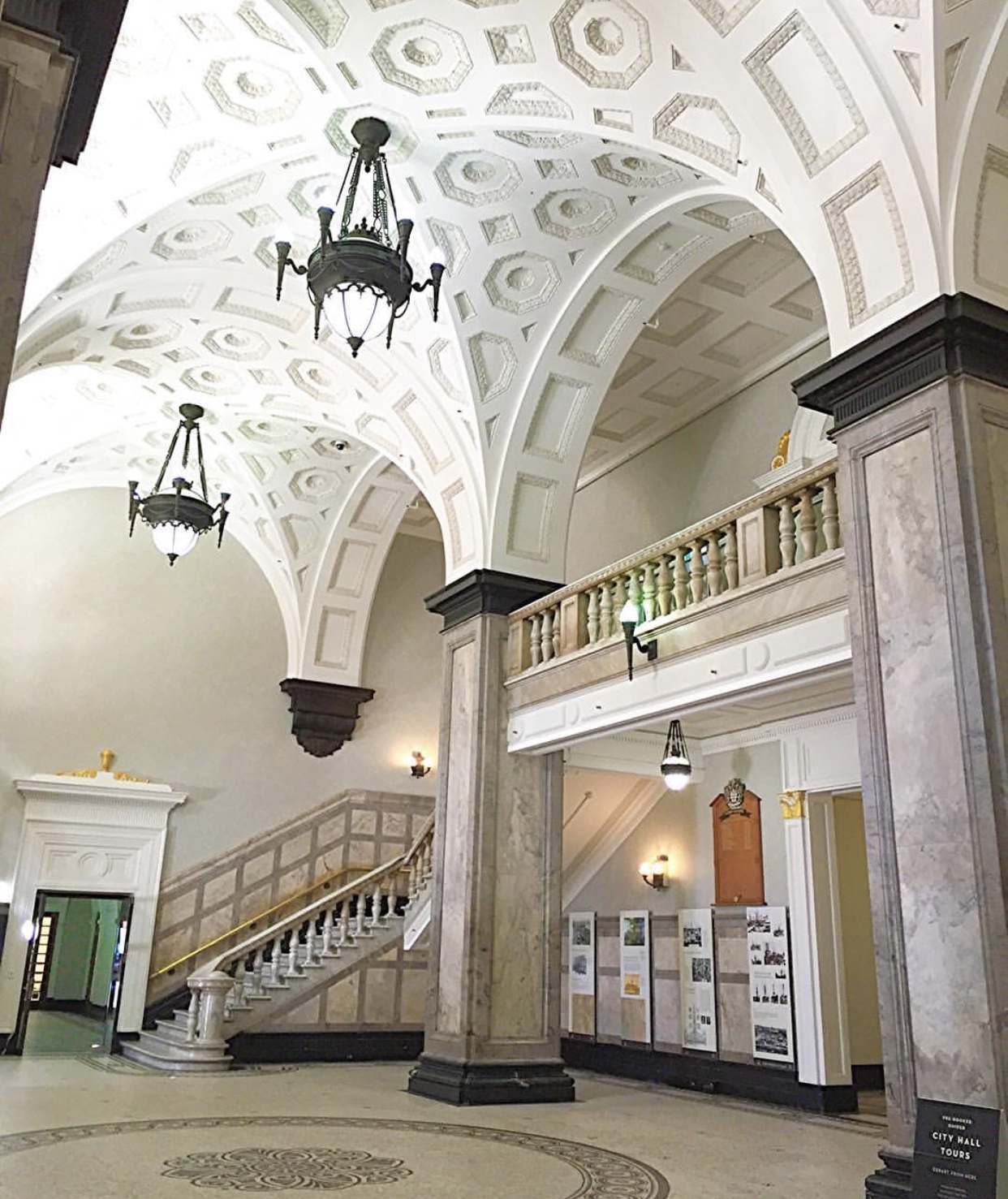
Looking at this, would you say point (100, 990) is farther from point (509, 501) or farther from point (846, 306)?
point (846, 306)

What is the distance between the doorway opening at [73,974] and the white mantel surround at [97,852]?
0.12 meters

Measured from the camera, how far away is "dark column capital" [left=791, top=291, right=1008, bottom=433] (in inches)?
228

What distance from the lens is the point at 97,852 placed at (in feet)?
43.0

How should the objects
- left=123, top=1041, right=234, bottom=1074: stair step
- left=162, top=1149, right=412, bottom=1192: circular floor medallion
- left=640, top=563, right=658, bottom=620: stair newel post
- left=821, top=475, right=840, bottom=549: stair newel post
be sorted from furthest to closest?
left=123, top=1041, right=234, bottom=1074: stair step → left=640, top=563, right=658, bottom=620: stair newel post → left=821, top=475, right=840, bottom=549: stair newel post → left=162, top=1149, right=412, bottom=1192: circular floor medallion

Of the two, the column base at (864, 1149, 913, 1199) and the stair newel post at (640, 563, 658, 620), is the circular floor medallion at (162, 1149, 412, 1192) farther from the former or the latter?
the stair newel post at (640, 563, 658, 620)

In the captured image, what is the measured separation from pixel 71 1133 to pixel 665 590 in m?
5.53

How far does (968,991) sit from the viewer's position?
4.98 m

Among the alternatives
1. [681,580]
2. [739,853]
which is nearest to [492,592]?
[681,580]

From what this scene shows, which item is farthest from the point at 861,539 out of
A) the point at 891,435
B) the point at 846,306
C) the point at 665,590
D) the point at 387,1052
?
the point at 387,1052

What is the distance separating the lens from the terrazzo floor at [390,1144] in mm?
5680

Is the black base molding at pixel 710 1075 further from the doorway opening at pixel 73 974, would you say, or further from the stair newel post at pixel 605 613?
the doorway opening at pixel 73 974

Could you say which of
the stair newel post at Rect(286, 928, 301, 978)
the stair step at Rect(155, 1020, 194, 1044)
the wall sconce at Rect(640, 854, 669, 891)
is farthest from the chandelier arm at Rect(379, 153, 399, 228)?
the stair step at Rect(155, 1020, 194, 1044)

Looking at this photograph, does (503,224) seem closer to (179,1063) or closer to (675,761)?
(675,761)

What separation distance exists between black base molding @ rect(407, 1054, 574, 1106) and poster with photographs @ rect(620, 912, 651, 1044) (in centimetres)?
251
